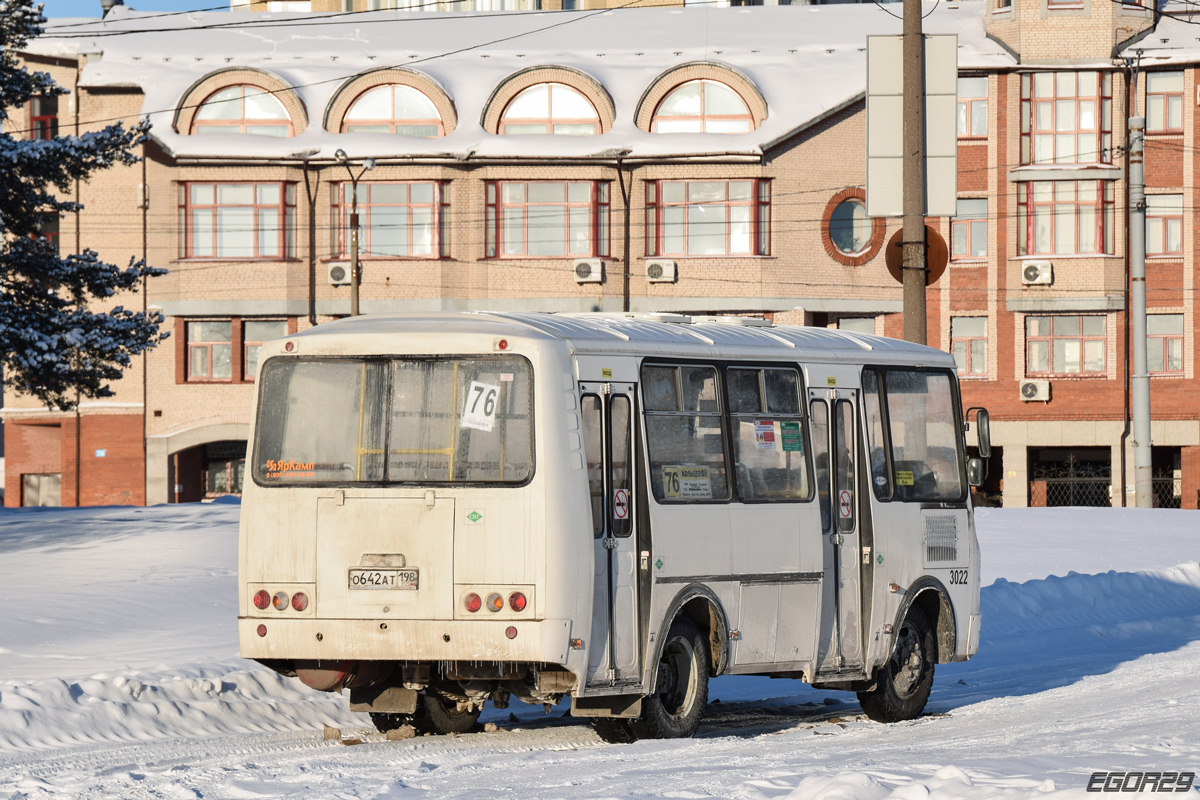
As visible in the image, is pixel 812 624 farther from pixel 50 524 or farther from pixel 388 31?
pixel 388 31

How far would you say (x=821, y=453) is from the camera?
44.7 feet

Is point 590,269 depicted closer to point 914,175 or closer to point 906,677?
point 914,175

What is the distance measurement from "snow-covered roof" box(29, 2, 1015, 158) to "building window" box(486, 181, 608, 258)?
1.34 m

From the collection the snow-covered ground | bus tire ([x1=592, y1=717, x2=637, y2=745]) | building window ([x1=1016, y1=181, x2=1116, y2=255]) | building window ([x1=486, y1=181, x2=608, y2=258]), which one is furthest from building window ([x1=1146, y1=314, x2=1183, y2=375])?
bus tire ([x1=592, y1=717, x2=637, y2=745])

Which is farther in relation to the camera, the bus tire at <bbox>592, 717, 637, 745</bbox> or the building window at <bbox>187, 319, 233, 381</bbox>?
the building window at <bbox>187, 319, 233, 381</bbox>

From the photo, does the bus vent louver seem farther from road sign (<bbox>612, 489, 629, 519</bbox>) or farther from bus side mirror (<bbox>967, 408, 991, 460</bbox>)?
road sign (<bbox>612, 489, 629, 519</bbox>)

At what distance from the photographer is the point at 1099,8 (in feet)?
174

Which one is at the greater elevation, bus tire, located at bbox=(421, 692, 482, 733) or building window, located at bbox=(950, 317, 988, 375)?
building window, located at bbox=(950, 317, 988, 375)

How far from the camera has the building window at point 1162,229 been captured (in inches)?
2096

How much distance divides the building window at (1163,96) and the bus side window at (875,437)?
41.6 m

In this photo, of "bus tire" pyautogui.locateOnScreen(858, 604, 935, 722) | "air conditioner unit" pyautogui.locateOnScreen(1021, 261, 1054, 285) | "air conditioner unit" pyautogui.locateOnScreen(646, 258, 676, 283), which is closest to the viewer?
"bus tire" pyautogui.locateOnScreen(858, 604, 935, 722)

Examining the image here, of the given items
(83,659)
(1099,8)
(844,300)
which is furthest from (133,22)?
(83,659)

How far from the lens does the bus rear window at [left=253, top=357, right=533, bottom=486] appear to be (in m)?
11.3

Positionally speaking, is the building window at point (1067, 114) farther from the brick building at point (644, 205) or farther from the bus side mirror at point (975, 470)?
the bus side mirror at point (975, 470)
